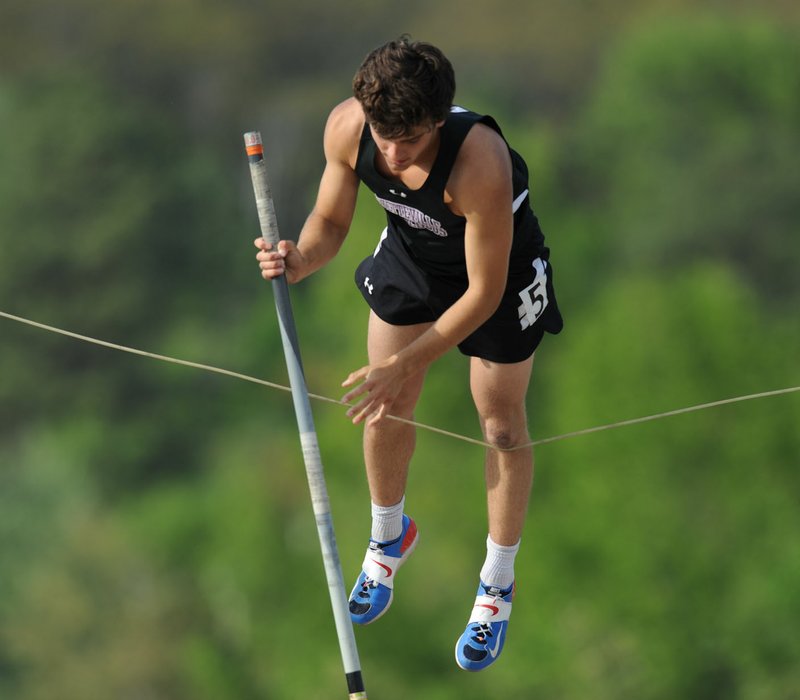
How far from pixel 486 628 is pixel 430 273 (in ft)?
5.06

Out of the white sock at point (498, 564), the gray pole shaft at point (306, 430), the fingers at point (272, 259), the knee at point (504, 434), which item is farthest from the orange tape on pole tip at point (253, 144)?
the white sock at point (498, 564)

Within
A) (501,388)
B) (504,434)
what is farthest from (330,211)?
(504,434)

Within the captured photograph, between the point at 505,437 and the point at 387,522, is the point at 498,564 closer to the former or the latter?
the point at 387,522

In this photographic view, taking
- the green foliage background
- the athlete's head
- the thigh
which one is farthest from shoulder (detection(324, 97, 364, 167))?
the green foliage background

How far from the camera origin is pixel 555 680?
111 feet

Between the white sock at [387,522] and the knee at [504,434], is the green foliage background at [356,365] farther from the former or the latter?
the knee at [504,434]

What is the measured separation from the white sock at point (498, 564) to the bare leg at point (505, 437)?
0.03 metres

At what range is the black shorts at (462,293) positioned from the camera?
25.7ft

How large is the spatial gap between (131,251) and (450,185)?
54.8 m

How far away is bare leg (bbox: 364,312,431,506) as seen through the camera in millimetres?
7957

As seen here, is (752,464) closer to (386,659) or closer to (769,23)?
(386,659)

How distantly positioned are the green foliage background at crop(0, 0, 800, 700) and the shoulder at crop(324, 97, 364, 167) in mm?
26219

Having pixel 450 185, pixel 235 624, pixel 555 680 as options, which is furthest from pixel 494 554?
pixel 235 624

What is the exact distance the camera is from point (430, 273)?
784 centimetres
